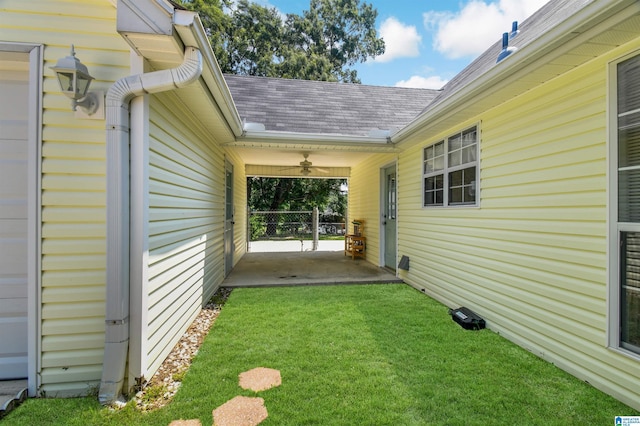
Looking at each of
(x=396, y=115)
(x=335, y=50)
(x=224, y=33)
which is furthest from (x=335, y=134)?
(x=335, y=50)

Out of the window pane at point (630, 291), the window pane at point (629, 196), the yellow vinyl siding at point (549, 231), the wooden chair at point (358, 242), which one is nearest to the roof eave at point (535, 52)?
the yellow vinyl siding at point (549, 231)

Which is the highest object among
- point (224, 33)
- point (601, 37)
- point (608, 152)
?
point (224, 33)

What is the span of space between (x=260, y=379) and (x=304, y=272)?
3694 mm

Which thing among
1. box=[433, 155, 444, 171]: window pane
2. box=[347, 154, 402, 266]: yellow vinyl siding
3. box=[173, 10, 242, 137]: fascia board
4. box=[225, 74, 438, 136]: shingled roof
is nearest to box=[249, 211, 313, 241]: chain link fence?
box=[347, 154, 402, 266]: yellow vinyl siding

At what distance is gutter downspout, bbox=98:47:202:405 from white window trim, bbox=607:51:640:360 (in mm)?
3139

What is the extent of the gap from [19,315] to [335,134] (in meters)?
4.12

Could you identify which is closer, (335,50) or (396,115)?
(396,115)

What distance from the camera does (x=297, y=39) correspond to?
20.5 metres

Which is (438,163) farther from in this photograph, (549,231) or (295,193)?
(295,193)

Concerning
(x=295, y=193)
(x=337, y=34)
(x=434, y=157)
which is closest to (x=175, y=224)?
(x=434, y=157)

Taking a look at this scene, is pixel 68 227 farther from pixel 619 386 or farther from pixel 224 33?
pixel 224 33

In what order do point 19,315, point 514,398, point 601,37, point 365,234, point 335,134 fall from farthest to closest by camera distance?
point 365,234, point 335,134, point 19,315, point 514,398, point 601,37

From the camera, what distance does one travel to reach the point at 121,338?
1.96 metres

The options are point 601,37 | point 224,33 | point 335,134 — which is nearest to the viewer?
point 601,37
